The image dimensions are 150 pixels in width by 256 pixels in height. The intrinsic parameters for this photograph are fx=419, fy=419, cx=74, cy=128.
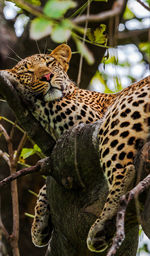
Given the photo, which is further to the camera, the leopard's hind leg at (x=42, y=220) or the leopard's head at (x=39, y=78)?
the leopard's hind leg at (x=42, y=220)

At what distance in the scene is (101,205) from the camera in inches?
115

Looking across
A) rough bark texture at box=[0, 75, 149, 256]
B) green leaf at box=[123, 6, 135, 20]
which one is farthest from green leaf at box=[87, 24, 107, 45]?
green leaf at box=[123, 6, 135, 20]

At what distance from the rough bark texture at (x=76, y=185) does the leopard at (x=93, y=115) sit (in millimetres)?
142

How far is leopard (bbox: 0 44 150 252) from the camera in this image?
259 centimetres

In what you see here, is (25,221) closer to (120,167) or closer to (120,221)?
(120,167)

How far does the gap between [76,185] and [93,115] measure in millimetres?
741

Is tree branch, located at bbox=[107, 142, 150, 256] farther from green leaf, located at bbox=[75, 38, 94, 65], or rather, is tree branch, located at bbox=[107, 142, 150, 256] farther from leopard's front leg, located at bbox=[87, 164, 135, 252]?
green leaf, located at bbox=[75, 38, 94, 65]

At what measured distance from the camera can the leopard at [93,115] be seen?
259cm

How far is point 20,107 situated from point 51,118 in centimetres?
30

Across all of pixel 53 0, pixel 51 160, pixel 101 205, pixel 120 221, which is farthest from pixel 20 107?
pixel 53 0

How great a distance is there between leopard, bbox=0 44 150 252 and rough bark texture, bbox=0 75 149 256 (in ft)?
0.47

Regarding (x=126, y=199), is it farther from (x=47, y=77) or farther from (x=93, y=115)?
(x=47, y=77)

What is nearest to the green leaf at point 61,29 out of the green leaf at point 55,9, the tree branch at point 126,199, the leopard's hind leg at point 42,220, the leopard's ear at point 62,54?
the green leaf at point 55,9

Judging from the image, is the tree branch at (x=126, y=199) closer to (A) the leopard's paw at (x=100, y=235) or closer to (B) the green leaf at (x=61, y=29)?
(A) the leopard's paw at (x=100, y=235)
